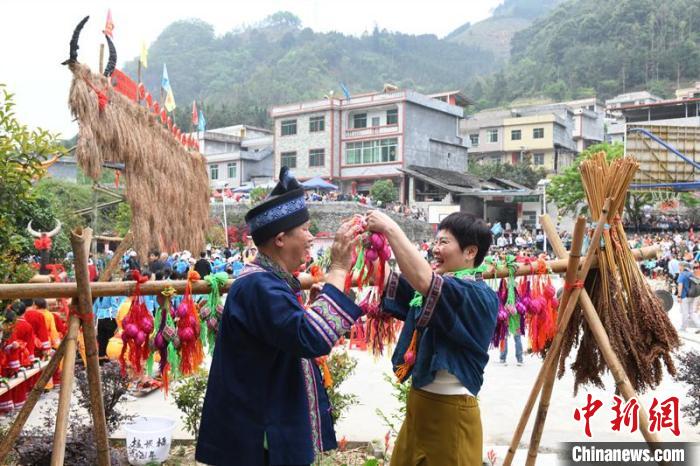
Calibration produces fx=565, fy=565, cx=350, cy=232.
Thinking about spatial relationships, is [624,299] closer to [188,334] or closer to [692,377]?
[692,377]

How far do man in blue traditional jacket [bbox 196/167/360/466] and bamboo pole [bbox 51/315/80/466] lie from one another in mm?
977

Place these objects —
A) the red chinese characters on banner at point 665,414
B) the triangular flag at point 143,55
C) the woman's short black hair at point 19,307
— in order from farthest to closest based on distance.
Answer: the triangular flag at point 143,55, the woman's short black hair at point 19,307, the red chinese characters on banner at point 665,414

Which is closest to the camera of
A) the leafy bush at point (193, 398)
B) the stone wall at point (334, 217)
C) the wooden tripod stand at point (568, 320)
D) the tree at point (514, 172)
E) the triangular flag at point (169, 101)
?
the wooden tripod stand at point (568, 320)

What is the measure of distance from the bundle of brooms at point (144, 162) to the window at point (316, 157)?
26.0 metres

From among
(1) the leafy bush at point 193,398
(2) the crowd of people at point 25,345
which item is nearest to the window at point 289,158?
(2) the crowd of people at point 25,345

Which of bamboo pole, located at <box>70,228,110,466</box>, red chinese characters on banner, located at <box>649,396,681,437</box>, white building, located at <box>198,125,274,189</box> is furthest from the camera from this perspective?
white building, located at <box>198,125,274,189</box>

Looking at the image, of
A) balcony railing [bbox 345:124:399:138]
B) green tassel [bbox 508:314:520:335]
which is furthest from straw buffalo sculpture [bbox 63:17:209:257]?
balcony railing [bbox 345:124:399:138]

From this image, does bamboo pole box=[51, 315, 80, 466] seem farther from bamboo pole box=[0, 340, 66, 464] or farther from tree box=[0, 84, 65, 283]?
tree box=[0, 84, 65, 283]

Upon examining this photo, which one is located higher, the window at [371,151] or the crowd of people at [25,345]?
the window at [371,151]

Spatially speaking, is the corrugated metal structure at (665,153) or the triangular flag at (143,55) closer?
the triangular flag at (143,55)

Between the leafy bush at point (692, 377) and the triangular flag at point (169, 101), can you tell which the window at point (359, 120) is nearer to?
the triangular flag at point (169, 101)

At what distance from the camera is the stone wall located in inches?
1146

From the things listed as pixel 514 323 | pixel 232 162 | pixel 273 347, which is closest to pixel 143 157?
pixel 514 323

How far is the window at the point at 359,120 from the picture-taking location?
118 ft
